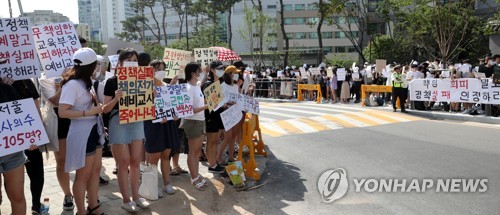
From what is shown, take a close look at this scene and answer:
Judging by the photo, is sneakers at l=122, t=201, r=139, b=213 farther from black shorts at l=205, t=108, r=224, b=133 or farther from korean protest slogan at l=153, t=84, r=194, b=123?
black shorts at l=205, t=108, r=224, b=133

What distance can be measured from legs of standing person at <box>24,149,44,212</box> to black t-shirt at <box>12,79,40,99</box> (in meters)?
0.63

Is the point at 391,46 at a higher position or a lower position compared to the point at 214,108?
higher

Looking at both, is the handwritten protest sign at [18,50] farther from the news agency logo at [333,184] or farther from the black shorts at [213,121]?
the news agency logo at [333,184]

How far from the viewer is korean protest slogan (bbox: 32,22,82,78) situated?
5871 millimetres

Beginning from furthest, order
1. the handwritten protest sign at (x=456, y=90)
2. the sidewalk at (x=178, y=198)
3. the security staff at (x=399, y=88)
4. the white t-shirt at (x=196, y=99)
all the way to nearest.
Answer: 1. the security staff at (x=399, y=88)
2. the handwritten protest sign at (x=456, y=90)
3. the white t-shirt at (x=196, y=99)
4. the sidewalk at (x=178, y=198)

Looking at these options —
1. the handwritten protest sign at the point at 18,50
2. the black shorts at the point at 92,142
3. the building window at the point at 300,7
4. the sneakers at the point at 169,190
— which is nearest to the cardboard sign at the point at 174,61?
the sneakers at the point at 169,190

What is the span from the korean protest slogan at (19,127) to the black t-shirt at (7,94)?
0.19 ft

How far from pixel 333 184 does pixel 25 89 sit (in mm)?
4545

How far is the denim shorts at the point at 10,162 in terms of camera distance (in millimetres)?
4074

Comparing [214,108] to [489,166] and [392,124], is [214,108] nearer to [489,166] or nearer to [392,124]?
[489,166]

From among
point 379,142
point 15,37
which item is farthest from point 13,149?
point 379,142

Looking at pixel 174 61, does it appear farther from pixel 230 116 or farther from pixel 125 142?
pixel 125 142

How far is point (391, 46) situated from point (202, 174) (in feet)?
133

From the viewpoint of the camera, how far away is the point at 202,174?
727 cm
